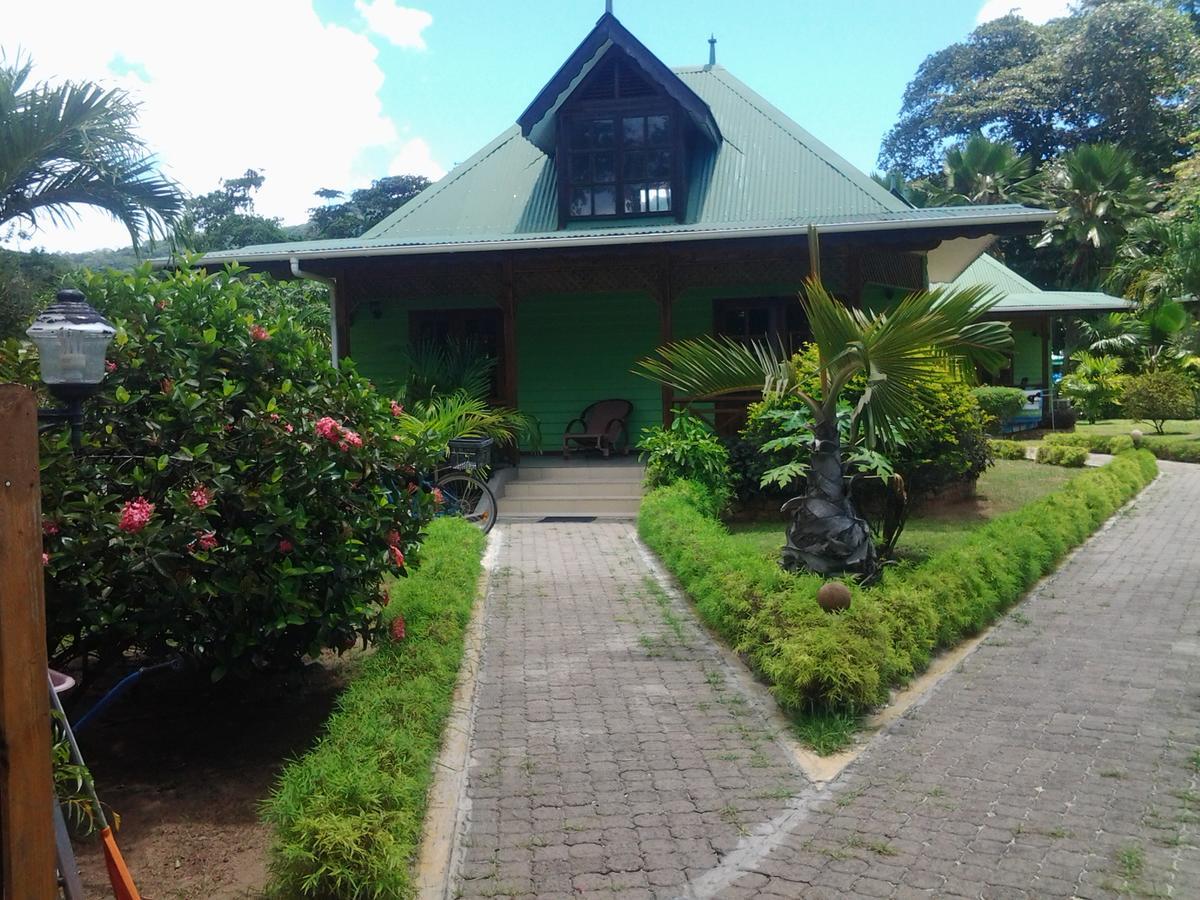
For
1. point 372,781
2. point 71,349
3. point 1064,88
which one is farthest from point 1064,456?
point 1064,88

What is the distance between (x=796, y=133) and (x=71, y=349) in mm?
14385

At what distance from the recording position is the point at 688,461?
11.3m

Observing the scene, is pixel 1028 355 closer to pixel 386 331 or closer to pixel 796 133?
pixel 796 133

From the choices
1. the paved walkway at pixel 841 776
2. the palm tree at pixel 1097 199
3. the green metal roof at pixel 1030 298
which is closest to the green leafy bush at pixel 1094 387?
the green metal roof at pixel 1030 298

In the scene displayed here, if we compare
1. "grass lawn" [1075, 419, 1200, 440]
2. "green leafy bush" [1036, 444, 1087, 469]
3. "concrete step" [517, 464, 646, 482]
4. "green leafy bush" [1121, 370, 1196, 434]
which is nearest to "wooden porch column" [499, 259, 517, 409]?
"concrete step" [517, 464, 646, 482]

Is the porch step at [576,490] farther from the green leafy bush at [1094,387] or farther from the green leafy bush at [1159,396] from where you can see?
the green leafy bush at [1094,387]

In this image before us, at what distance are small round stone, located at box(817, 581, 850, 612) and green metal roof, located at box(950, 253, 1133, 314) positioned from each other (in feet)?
59.3

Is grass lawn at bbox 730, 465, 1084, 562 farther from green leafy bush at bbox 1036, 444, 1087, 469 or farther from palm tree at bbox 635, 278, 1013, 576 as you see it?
palm tree at bbox 635, 278, 1013, 576

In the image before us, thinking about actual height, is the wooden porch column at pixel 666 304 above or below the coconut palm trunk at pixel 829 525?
above

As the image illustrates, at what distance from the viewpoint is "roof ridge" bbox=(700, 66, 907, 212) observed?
1456cm

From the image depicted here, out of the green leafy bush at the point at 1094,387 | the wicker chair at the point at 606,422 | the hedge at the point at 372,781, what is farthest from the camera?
the green leafy bush at the point at 1094,387

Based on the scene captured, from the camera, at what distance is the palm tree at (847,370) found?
22.0 ft

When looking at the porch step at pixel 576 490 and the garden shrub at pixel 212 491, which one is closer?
the garden shrub at pixel 212 491

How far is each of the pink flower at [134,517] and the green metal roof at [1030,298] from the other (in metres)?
21.1
